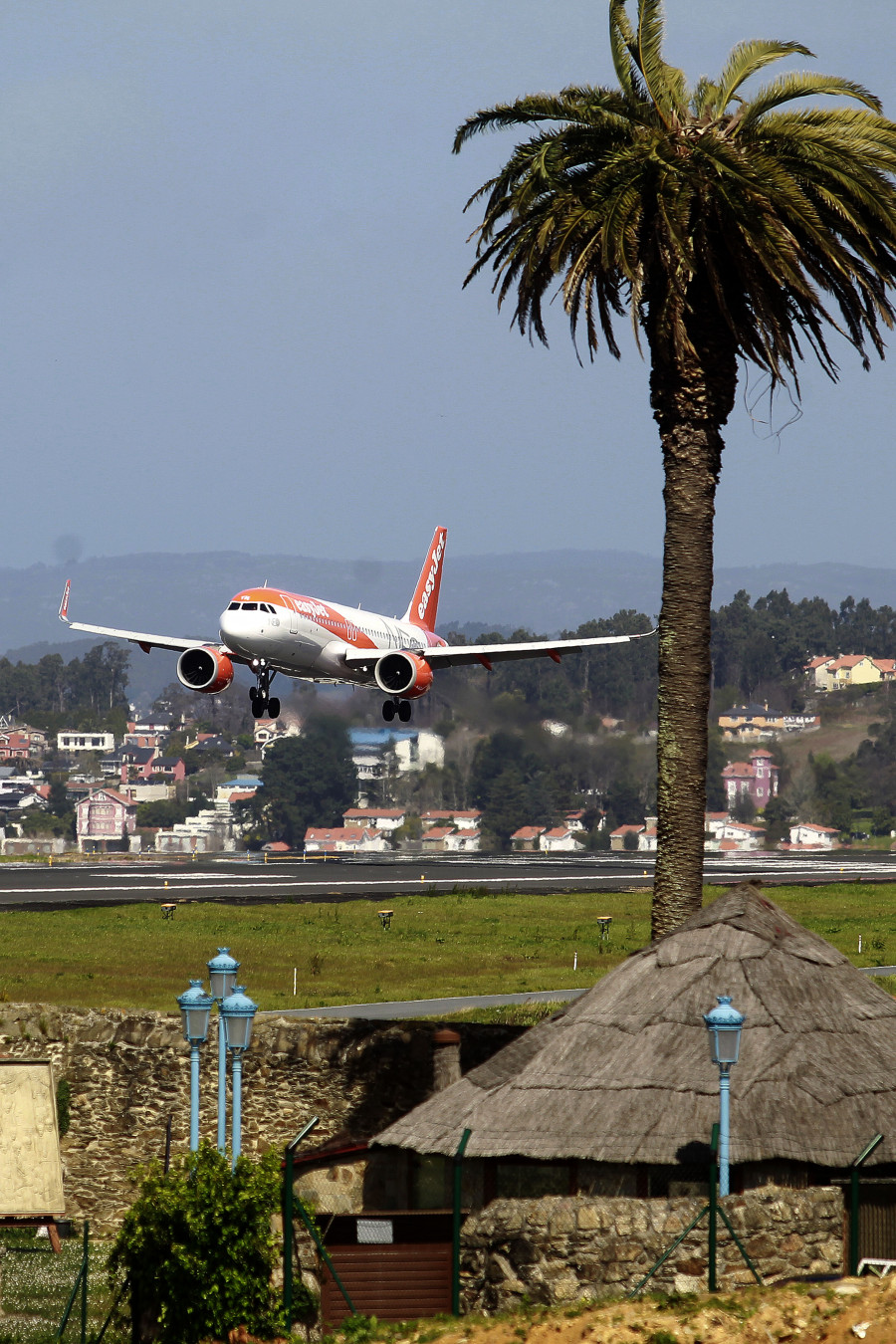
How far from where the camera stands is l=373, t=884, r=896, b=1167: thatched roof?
2342 centimetres

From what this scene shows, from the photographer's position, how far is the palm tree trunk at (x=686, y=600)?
98.2 ft

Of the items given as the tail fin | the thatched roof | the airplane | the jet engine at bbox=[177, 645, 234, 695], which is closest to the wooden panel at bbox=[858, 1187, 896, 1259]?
the thatched roof

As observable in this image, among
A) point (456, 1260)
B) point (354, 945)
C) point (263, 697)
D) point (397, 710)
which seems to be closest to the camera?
point (456, 1260)

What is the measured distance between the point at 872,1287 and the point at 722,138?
2014 cm

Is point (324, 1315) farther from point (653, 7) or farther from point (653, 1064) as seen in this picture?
point (653, 7)

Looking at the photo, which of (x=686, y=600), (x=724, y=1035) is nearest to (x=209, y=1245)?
(x=724, y=1035)

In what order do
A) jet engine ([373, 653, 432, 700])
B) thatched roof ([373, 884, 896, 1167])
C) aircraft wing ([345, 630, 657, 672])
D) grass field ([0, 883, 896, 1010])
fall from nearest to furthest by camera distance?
thatched roof ([373, 884, 896, 1167]) < grass field ([0, 883, 896, 1010]) < jet engine ([373, 653, 432, 700]) < aircraft wing ([345, 630, 657, 672])

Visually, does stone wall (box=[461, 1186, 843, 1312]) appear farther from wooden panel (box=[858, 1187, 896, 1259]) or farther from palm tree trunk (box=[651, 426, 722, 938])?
palm tree trunk (box=[651, 426, 722, 938])

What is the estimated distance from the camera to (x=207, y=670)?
76688 mm

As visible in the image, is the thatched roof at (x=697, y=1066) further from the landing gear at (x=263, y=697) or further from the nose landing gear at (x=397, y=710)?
the nose landing gear at (x=397, y=710)

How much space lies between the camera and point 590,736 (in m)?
149

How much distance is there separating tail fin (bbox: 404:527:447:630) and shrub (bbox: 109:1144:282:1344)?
83901mm

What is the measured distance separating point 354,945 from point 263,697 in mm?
13407

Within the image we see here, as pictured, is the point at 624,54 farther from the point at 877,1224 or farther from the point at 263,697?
the point at 263,697
